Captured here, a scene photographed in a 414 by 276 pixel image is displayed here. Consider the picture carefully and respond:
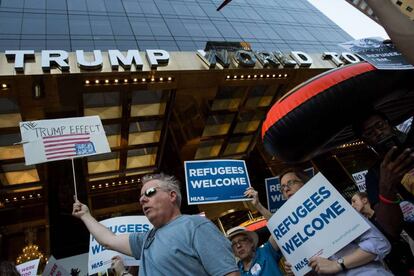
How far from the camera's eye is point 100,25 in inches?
727

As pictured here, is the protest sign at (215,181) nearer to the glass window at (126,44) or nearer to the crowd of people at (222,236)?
the crowd of people at (222,236)

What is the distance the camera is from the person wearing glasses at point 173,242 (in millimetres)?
2049

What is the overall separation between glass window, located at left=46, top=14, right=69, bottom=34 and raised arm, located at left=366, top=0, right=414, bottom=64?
60.0 ft

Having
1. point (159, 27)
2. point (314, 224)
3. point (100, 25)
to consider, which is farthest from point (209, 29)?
point (314, 224)

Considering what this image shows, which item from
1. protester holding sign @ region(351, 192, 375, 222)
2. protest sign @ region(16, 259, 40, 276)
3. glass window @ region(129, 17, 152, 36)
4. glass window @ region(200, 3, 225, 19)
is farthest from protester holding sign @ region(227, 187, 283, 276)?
glass window @ region(200, 3, 225, 19)

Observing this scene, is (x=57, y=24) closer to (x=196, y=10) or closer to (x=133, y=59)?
(x=196, y=10)

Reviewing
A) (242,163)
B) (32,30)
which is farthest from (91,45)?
(242,163)

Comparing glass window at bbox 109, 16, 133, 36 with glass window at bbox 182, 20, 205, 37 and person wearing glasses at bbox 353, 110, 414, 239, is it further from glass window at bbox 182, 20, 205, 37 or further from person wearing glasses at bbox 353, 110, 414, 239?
person wearing glasses at bbox 353, 110, 414, 239

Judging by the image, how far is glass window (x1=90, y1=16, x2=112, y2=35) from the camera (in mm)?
17828

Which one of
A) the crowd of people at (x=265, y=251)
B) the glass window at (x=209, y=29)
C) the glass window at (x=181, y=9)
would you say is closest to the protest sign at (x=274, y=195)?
the crowd of people at (x=265, y=251)

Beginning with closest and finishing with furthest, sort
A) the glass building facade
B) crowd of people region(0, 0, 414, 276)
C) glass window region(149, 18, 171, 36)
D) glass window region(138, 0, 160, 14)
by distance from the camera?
1. crowd of people region(0, 0, 414, 276)
2. the glass building facade
3. glass window region(149, 18, 171, 36)
4. glass window region(138, 0, 160, 14)

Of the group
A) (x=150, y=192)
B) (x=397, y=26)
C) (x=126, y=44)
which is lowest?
(x=126, y=44)

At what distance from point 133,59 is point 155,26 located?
35.9ft

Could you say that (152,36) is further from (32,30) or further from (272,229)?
(272,229)
